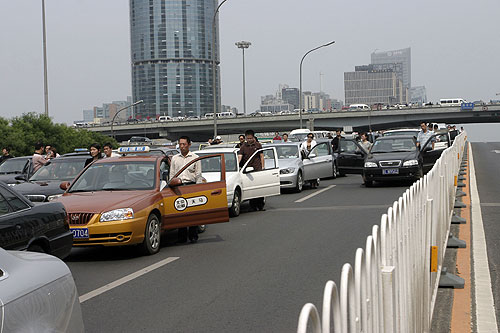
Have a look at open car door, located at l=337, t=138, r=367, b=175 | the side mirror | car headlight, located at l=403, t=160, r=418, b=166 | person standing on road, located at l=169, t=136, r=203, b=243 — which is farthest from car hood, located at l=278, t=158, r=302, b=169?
the side mirror

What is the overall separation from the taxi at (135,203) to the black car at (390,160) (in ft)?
36.6

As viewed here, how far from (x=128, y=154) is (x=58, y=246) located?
15.9ft

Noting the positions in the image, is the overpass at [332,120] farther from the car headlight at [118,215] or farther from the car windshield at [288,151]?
the car headlight at [118,215]

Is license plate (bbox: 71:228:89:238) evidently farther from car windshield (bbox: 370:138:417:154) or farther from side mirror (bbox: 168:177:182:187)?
car windshield (bbox: 370:138:417:154)

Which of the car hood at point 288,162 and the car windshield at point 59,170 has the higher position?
the car windshield at point 59,170

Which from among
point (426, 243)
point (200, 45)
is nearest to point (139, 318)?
point (426, 243)

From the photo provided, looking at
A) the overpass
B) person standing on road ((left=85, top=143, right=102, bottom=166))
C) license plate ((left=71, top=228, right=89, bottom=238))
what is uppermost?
the overpass

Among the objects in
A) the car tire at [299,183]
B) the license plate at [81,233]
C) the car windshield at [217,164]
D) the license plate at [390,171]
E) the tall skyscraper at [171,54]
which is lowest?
the car tire at [299,183]

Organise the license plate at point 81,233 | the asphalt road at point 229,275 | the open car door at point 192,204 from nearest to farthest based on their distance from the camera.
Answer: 1. the asphalt road at point 229,275
2. the license plate at point 81,233
3. the open car door at point 192,204

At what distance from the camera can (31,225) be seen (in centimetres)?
719

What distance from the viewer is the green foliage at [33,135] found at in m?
43.6

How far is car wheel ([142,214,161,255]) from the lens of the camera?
385 inches

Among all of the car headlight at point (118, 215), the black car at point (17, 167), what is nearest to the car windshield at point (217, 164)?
the black car at point (17, 167)

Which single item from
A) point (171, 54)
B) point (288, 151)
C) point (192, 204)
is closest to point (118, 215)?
point (192, 204)
